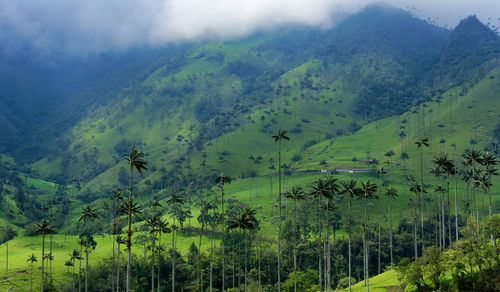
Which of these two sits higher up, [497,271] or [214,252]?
[497,271]

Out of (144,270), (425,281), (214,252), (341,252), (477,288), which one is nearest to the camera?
(477,288)

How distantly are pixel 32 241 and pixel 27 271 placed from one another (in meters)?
52.0

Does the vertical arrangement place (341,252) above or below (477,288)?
below

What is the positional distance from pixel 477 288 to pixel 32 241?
18610cm

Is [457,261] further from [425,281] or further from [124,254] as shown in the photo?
[124,254]

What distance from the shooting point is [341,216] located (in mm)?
185625

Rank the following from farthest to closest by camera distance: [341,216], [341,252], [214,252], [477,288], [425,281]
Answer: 1. [341,216]
2. [341,252]
3. [214,252]
4. [425,281]
5. [477,288]

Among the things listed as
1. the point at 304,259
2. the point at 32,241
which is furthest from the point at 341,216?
the point at 32,241

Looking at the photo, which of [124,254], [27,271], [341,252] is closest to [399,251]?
[341,252]

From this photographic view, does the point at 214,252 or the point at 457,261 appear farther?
the point at 214,252

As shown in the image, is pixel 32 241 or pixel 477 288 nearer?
pixel 477 288

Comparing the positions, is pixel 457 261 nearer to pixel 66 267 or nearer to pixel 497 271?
pixel 497 271

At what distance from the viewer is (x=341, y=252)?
6166 inches

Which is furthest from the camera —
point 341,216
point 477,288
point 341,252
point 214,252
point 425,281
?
point 341,216
